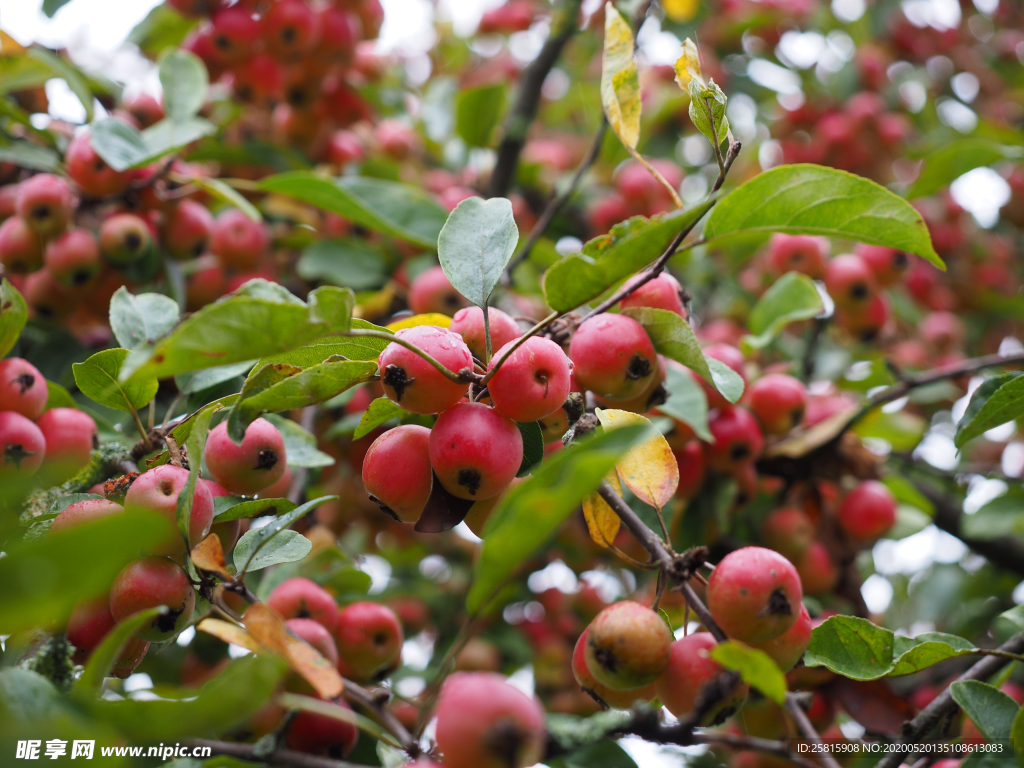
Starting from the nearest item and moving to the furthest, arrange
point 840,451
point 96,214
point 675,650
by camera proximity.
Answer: point 675,650
point 96,214
point 840,451

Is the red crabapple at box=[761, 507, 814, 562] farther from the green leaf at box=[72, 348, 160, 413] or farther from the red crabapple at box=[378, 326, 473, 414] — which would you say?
the green leaf at box=[72, 348, 160, 413]

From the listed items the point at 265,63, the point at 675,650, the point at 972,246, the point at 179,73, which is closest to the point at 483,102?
the point at 265,63

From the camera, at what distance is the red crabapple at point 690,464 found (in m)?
1.65

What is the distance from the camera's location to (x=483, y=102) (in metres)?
2.43

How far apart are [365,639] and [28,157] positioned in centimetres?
137

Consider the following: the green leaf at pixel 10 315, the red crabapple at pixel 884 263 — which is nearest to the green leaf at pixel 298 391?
the green leaf at pixel 10 315

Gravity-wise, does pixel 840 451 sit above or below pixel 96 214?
below

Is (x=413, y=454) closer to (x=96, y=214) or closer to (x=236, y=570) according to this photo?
(x=236, y=570)

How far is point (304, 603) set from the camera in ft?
4.40

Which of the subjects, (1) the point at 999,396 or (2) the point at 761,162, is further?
(2) the point at 761,162

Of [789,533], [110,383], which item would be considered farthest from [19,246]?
[789,533]

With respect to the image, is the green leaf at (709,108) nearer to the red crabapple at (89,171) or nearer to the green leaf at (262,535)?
the green leaf at (262,535)

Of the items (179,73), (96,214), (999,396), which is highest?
(179,73)

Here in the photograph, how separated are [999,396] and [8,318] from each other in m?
1.55
